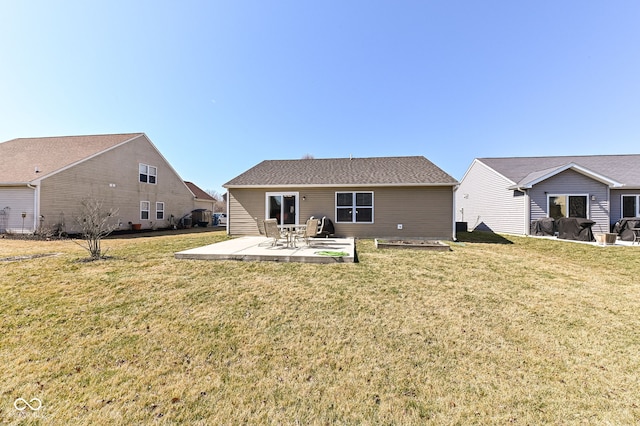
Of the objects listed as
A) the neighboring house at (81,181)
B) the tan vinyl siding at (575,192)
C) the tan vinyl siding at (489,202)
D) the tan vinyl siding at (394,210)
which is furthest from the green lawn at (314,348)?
the neighboring house at (81,181)

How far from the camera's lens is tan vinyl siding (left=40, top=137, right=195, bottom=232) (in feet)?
41.7

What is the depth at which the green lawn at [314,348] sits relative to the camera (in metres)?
2.02

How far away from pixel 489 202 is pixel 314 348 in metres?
17.6

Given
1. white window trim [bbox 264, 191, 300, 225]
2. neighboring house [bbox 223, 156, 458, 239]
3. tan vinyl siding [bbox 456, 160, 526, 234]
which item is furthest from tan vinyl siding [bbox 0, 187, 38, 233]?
tan vinyl siding [bbox 456, 160, 526, 234]

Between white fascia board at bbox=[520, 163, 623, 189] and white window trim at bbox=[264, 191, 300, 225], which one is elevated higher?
white fascia board at bbox=[520, 163, 623, 189]

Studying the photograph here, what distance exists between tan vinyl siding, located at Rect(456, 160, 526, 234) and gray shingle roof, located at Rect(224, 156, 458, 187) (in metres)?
5.54

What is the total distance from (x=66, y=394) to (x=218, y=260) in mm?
4268

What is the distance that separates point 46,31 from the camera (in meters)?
8.86

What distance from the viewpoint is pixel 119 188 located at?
51.1 ft

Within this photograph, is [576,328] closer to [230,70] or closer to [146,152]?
[230,70]

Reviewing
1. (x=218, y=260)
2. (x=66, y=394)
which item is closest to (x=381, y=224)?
(x=218, y=260)

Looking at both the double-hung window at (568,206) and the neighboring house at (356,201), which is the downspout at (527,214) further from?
the neighboring house at (356,201)

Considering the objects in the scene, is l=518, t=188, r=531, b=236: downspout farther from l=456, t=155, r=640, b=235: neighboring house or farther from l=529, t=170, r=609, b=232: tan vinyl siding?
l=529, t=170, r=609, b=232: tan vinyl siding

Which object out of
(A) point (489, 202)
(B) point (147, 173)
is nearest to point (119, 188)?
(B) point (147, 173)
